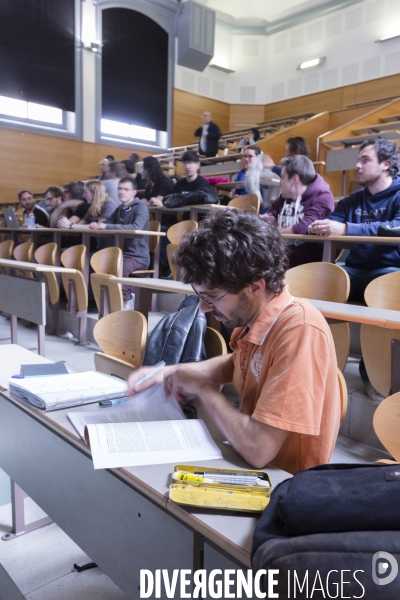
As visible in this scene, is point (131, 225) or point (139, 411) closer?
point (139, 411)

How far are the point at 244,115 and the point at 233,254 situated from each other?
11610 millimetres

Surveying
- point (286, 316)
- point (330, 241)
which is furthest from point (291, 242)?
point (286, 316)

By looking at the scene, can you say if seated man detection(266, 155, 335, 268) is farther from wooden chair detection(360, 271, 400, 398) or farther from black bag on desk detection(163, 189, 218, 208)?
wooden chair detection(360, 271, 400, 398)

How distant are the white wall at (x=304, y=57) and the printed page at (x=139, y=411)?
31.7 ft

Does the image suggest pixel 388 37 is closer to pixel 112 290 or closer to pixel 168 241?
pixel 168 241

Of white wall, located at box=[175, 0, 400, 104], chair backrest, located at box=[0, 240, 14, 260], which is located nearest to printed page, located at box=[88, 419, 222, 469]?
chair backrest, located at box=[0, 240, 14, 260]

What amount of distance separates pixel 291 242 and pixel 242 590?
243 centimetres

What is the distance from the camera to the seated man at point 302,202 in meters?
2.93

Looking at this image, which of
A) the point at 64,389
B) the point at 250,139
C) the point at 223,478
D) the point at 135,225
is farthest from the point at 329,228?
the point at 250,139

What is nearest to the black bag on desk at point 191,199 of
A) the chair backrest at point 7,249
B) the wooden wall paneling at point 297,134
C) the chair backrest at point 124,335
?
the chair backrest at point 124,335

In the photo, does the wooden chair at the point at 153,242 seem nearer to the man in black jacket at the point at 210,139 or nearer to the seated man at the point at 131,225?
the seated man at the point at 131,225

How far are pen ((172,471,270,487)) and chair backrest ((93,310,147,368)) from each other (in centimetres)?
130

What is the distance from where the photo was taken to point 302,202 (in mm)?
3035

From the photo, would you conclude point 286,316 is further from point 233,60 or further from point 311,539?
point 233,60
